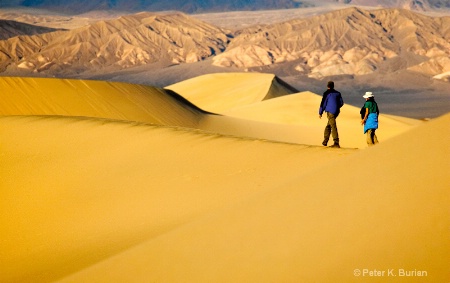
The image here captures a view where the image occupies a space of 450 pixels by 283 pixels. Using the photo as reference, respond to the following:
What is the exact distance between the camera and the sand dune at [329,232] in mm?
4133

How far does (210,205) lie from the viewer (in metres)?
7.70

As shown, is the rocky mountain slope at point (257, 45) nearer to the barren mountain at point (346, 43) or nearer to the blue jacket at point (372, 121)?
the barren mountain at point (346, 43)

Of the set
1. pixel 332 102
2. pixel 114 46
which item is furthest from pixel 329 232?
pixel 114 46

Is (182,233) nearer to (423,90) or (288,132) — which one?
(288,132)

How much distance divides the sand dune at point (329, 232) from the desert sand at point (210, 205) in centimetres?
1

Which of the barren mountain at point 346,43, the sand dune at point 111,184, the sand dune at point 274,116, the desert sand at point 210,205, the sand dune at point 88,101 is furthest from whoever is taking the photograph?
the barren mountain at point 346,43

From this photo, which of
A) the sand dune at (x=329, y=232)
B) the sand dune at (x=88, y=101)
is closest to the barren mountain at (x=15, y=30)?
the sand dune at (x=88, y=101)

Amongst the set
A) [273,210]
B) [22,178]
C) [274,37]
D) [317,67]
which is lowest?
[273,210]

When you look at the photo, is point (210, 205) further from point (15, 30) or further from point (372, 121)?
point (15, 30)

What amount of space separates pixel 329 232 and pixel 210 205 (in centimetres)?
310

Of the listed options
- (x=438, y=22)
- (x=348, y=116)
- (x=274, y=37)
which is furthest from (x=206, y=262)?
(x=438, y=22)

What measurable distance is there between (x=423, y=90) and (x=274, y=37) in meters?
48.1

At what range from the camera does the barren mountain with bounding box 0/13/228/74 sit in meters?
128

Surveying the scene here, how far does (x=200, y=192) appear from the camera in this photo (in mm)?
8359
